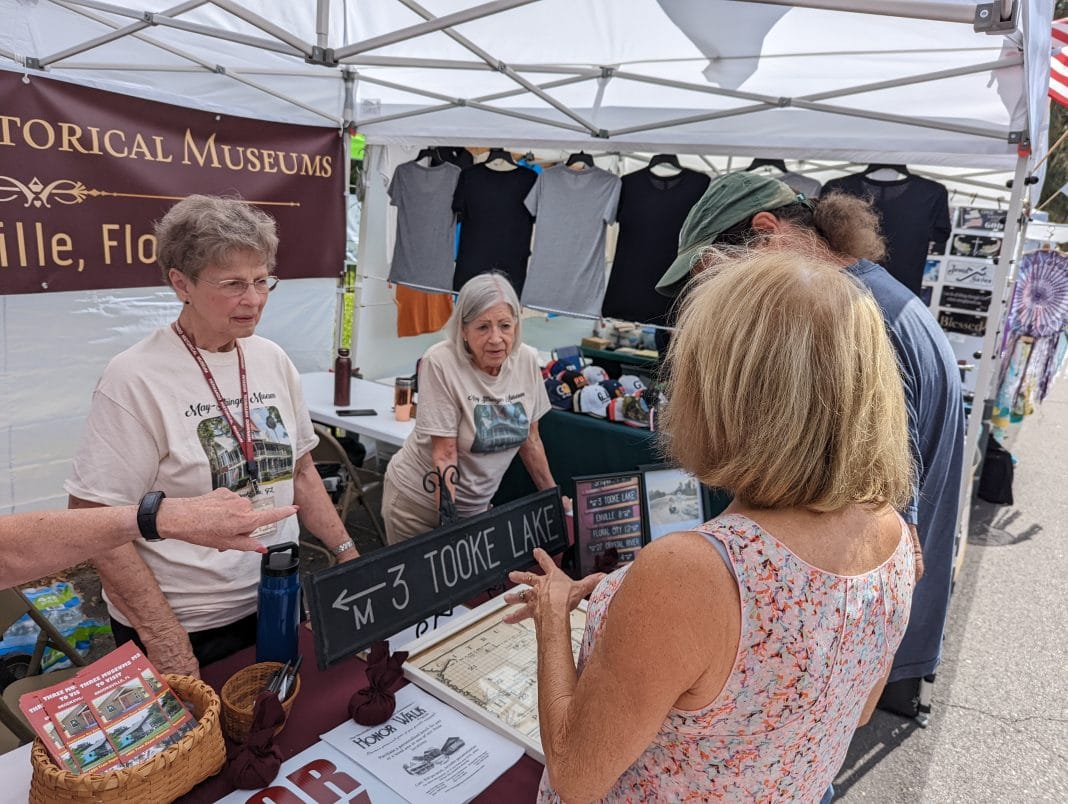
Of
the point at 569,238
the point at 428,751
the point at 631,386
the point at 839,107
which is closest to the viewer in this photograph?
the point at 428,751

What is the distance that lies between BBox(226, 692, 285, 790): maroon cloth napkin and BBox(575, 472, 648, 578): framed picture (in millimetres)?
948

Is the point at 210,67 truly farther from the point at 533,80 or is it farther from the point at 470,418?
the point at 470,418

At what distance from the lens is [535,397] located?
258 cm

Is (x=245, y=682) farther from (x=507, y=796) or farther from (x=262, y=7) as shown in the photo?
(x=262, y=7)

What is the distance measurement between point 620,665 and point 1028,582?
4950mm

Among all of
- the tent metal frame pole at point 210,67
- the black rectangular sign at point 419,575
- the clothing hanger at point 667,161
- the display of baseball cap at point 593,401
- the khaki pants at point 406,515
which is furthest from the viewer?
the clothing hanger at point 667,161

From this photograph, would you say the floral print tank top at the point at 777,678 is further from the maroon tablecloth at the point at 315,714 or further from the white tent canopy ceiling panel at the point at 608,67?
the white tent canopy ceiling panel at the point at 608,67

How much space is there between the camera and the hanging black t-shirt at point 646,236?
4.11m

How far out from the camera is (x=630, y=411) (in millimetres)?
3340

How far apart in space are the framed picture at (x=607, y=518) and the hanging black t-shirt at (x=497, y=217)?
2.94 meters

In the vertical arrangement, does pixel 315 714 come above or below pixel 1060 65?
below

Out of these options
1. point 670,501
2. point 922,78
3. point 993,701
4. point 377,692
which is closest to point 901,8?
point 670,501

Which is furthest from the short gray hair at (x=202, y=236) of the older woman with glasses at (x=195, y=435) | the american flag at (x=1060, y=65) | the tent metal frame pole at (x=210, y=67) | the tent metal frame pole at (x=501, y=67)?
the american flag at (x=1060, y=65)

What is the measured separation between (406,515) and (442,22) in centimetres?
180
